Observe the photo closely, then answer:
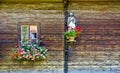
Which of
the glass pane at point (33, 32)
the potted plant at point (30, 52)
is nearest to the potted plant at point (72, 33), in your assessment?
the potted plant at point (30, 52)

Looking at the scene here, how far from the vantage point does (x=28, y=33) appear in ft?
29.3

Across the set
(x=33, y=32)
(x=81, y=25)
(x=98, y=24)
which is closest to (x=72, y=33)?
(x=81, y=25)

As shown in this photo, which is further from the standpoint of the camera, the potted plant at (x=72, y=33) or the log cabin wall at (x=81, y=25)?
the log cabin wall at (x=81, y=25)

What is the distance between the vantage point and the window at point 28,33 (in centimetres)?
891

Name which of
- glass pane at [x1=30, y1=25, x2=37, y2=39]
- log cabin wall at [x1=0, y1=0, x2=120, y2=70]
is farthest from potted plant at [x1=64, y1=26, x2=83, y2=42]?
glass pane at [x1=30, y1=25, x2=37, y2=39]

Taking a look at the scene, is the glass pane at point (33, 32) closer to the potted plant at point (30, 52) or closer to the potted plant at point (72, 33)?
the potted plant at point (30, 52)

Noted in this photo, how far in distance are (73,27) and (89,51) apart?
3.03 feet

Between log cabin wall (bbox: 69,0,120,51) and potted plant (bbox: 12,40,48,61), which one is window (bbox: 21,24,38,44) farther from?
log cabin wall (bbox: 69,0,120,51)

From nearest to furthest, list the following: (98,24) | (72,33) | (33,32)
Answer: (72,33) → (33,32) → (98,24)

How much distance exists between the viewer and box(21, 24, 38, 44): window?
8.91 meters

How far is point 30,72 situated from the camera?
8.83 metres

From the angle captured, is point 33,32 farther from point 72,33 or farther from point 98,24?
point 98,24

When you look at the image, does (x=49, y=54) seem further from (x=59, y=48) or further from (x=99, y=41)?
(x=99, y=41)

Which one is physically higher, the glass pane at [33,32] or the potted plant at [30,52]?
the glass pane at [33,32]
